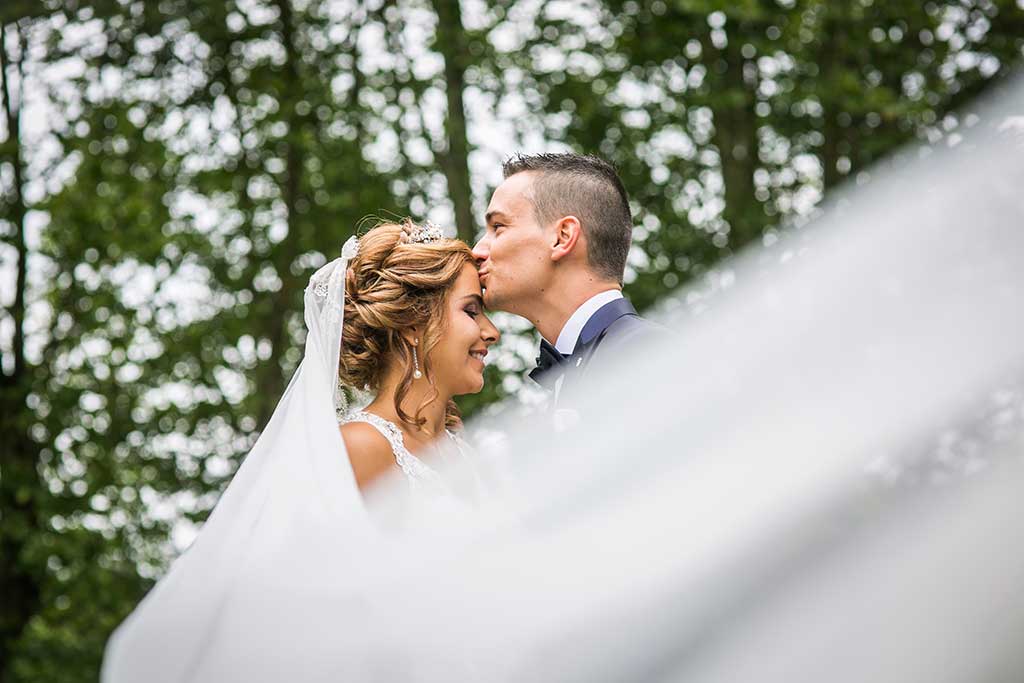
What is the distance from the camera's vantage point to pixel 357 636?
2959 millimetres

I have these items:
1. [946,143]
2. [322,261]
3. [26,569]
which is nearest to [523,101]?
[322,261]

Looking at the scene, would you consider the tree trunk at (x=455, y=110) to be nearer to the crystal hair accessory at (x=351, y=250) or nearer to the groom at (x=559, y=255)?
the groom at (x=559, y=255)

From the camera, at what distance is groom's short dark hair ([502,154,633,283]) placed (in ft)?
13.4

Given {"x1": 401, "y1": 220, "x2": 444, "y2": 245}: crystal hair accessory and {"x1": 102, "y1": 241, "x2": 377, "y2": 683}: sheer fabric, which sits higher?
{"x1": 401, "y1": 220, "x2": 444, "y2": 245}: crystal hair accessory

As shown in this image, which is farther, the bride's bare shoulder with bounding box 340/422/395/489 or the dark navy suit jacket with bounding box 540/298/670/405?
the dark navy suit jacket with bounding box 540/298/670/405

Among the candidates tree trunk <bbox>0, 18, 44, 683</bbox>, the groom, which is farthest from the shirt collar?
tree trunk <bbox>0, 18, 44, 683</bbox>

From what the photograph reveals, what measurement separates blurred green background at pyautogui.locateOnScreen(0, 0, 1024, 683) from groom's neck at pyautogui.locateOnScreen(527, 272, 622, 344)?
552 cm

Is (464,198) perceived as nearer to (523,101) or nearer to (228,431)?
(523,101)

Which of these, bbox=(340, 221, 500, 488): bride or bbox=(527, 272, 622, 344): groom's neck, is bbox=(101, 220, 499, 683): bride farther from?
bbox=(527, 272, 622, 344): groom's neck

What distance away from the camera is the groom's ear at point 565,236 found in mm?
4020

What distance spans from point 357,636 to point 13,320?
8933 mm

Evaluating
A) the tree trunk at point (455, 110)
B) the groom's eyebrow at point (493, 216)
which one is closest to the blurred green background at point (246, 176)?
the tree trunk at point (455, 110)

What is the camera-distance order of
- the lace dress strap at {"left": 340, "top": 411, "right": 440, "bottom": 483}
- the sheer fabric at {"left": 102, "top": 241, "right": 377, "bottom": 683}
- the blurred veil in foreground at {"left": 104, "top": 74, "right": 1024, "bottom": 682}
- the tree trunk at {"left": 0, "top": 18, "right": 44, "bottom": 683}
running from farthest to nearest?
the tree trunk at {"left": 0, "top": 18, "right": 44, "bottom": 683}
the lace dress strap at {"left": 340, "top": 411, "right": 440, "bottom": 483}
the sheer fabric at {"left": 102, "top": 241, "right": 377, "bottom": 683}
the blurred veil in foreground at {"left": 104, "top": 74, "right": 1024, "bottom": 682}

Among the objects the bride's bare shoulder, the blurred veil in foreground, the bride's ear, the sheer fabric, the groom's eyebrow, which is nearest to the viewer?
the blurred veil in foreground
